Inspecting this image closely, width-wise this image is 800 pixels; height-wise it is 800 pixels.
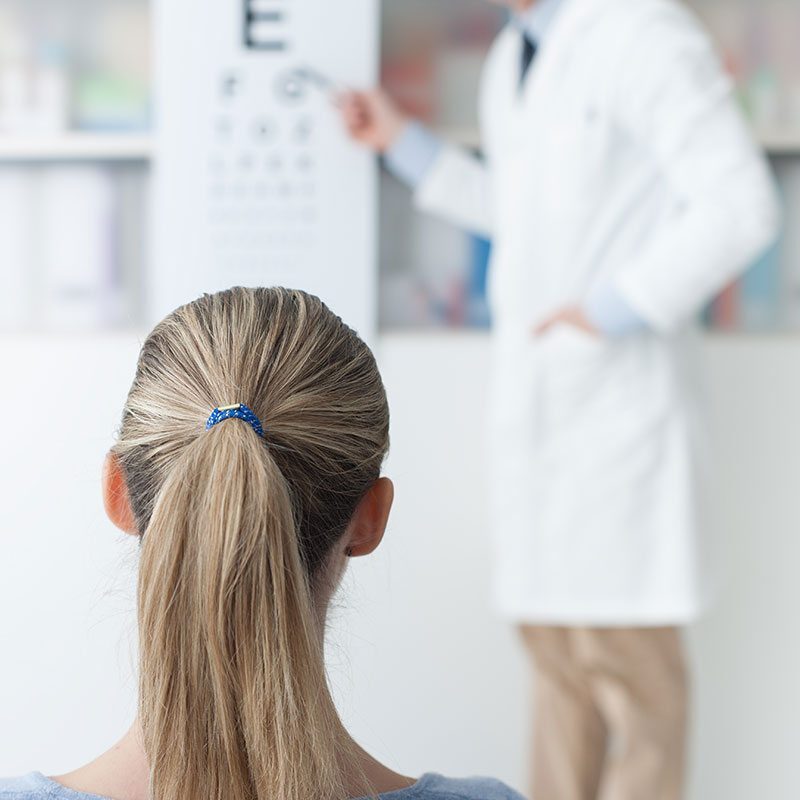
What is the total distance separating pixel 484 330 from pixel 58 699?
0.97 m

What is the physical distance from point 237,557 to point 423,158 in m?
1.22

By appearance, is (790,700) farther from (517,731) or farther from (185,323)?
(185,323)

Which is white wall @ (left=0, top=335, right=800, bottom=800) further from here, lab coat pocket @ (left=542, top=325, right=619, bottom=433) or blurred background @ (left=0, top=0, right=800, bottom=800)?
lab coat pocket @ (left=542, top=325, right=619, bottom=433)

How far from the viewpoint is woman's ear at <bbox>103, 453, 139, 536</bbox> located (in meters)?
0.77

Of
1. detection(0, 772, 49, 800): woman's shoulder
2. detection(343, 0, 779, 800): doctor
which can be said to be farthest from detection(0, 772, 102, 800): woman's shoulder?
detection(343, 0, 779, 800): doctor

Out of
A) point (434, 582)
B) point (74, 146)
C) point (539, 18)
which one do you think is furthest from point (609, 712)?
point (74, 146)

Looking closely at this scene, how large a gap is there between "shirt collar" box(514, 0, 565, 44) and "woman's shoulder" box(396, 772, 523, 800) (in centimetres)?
118

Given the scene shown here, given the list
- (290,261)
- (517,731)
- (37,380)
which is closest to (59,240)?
(37,380)

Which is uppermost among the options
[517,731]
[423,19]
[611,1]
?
[423,19]

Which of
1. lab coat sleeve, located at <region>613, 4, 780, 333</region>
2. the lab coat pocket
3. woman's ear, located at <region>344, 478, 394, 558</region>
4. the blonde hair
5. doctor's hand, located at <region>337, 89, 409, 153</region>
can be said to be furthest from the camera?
doctor's hand, located at <region>337, 89, 409, 153</region>

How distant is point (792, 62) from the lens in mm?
1858

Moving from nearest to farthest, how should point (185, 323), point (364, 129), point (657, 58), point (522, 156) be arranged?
point (185, 323) < point (657, 58) < point (522, 156) < point (364, 129)

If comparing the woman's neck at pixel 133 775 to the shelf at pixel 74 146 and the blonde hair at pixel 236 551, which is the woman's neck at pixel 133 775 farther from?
the shelf at pixel 74 146

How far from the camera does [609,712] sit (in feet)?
5.40
